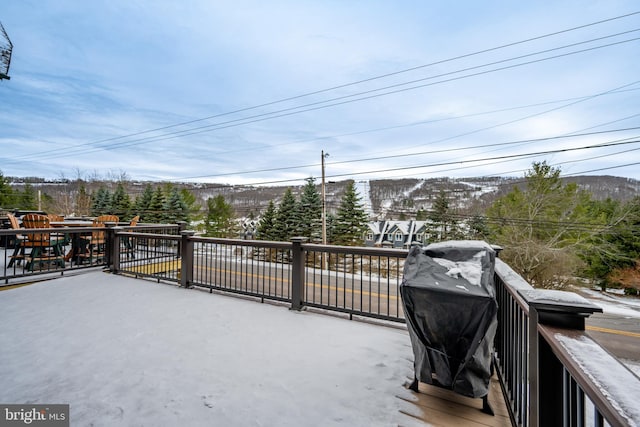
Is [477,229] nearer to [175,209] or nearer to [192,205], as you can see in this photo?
[175,209]

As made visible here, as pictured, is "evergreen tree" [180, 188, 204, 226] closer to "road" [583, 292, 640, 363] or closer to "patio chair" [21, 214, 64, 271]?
"patio chair" [21, 214, 64, 271]

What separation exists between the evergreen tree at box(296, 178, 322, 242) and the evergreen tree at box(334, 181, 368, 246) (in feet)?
6.35

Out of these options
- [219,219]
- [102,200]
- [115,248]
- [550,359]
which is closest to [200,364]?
[550,359]

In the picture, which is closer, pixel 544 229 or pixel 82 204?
pixel 544 229

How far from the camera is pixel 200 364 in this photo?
99.9 inches

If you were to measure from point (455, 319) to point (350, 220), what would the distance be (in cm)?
2301

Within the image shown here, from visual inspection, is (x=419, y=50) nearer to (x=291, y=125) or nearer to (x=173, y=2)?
(x=173, y=2)

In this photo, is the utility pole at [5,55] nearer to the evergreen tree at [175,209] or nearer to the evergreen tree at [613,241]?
the evergreen tree at [175,209]

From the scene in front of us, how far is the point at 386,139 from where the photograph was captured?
81.4 ft

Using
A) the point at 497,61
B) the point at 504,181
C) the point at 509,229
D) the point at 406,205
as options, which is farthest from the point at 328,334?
the point at 406,205

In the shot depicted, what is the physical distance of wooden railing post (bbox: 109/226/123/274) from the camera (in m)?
6.15

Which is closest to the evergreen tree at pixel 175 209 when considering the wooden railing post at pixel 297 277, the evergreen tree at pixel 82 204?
the evergreen tree at pixel 82 204

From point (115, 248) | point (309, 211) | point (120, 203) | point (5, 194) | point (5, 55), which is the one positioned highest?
point (5, 55)

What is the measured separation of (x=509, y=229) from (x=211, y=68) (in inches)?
786
